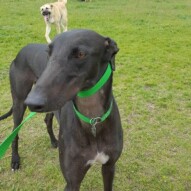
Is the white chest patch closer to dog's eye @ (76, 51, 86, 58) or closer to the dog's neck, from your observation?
the dog's neck

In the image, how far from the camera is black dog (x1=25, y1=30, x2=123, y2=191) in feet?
5.85

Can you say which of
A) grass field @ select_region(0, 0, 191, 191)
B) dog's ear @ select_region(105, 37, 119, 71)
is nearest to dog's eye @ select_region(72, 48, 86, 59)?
dog's ear @ select_region(105, 37, 119, 71)

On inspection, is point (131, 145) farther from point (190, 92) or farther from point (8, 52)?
point (8, 52)

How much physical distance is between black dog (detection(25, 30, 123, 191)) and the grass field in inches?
31.0

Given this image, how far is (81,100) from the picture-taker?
2.31m

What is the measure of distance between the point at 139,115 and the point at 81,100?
2.71 meters

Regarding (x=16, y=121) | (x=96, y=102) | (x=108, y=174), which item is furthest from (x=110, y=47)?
(x=16, y=121)

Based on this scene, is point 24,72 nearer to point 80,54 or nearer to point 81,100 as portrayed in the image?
point 81,100

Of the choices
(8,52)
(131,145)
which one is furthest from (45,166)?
(8,52)

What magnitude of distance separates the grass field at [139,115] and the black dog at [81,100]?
788 mm

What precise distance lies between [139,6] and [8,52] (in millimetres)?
8892

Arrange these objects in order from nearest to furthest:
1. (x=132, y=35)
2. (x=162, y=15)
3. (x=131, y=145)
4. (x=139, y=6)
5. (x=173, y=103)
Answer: (x=131, y=145)
(x=173, y=103)
(x=132, y=35)
(x=162, y=15)
(x=139, y=6)

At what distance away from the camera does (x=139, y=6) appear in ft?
49.5

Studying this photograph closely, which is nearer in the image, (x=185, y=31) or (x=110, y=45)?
(x=110, y=45)
